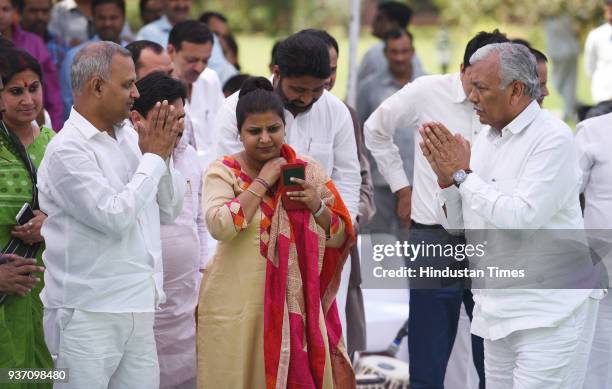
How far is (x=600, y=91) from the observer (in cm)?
887

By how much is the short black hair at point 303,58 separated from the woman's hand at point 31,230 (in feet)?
4.49

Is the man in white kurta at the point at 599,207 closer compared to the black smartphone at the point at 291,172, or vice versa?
the black smartphone at the point at 291,172

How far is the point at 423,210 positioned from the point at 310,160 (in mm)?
1051

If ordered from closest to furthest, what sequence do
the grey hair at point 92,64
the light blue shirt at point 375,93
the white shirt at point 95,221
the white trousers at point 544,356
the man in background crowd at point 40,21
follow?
the white shirt at point 95,221
the grey hair at point 92,64
the white trousers at point 544,356
the man in background crowd at point 40,21
the light blue shirt at point 375,93

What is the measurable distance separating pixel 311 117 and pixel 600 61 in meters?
4.48

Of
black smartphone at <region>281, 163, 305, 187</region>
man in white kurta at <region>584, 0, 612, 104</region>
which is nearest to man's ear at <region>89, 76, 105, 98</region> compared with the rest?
black smartphone at <region>281, 163, 305, 187</region>

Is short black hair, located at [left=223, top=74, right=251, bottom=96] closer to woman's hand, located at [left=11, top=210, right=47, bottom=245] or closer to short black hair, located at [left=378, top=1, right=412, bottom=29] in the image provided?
woman's hand, located at [left=11, top=210, right=47, bottom=245]

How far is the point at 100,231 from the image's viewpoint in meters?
4.19

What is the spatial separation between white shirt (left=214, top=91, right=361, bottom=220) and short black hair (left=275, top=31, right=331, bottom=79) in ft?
0.99

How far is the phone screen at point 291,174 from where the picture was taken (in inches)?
179

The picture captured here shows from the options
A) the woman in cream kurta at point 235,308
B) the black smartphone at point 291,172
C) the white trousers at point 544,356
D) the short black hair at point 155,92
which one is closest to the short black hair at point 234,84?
the short black hair at point 155,92

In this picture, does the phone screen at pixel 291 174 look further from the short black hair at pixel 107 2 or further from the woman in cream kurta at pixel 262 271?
the short black hair at pixel 107 2

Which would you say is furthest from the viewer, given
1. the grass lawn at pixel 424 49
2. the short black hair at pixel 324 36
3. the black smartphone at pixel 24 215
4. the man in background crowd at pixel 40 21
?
the grass lawn at pixel 424 49

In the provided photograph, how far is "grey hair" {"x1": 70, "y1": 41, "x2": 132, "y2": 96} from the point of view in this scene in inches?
167
